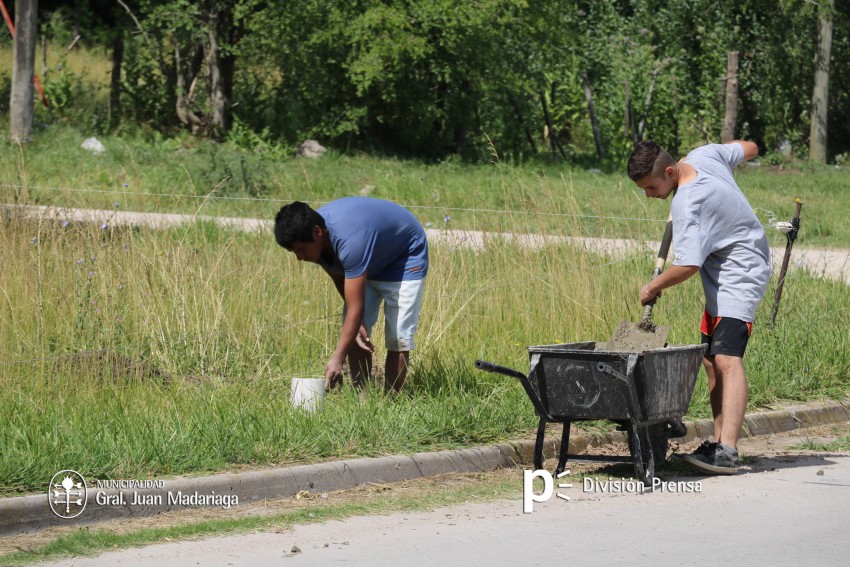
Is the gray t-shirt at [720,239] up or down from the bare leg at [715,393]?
up

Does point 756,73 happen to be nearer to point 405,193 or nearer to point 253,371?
point 405,193

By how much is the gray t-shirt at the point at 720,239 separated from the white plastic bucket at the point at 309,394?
2.34 meters

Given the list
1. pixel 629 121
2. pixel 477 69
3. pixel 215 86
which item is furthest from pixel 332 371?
pixel 629 121

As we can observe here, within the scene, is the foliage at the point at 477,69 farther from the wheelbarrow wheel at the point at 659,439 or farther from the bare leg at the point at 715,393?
the wheelbarrow wheel at the point at 659,439

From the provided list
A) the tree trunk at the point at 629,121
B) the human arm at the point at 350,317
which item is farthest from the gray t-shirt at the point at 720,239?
the tree trunk at the point at 629,121

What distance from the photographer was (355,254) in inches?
279

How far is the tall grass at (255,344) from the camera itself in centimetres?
677

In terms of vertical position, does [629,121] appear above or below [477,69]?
below

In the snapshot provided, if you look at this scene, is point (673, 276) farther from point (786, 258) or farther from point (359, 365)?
point (786, 258)

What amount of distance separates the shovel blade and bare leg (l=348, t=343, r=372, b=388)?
171 cm

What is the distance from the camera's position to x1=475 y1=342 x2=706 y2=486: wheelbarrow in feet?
20.7

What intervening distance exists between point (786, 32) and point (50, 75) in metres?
17.9

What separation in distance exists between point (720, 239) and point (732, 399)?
92cm

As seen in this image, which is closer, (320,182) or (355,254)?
(355,254)
